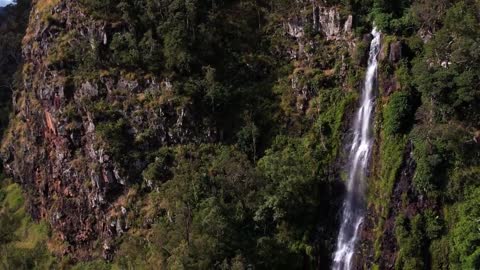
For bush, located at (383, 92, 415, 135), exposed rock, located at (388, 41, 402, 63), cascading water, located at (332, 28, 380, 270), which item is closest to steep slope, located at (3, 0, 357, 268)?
cascading water, located at (332, 28, 380, 270)

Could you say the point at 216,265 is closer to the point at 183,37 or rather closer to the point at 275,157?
the point at 275,157

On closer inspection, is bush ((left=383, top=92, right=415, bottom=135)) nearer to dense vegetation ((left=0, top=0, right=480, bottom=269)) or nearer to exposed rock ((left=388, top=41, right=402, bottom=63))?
dense vegetation ((left=0, top=0, right=480, bottom=269))

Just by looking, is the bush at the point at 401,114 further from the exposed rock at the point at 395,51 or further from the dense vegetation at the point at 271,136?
the exposed rock at the point at 395,51

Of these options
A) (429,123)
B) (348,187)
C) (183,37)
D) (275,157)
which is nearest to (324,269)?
(348,187)

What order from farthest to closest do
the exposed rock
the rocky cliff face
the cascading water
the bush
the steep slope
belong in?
1. the rocky cliff face
2. the steep slope
3. the exposed rock
4. the cascading water
5. the bush

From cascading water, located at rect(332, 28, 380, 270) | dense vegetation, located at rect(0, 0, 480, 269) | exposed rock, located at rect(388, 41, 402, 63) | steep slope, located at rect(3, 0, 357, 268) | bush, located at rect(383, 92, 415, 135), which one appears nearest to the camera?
dense vegetation, located at rect(0, 0, 480, 269)

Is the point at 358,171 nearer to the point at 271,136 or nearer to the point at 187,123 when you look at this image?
the point at 271,136
